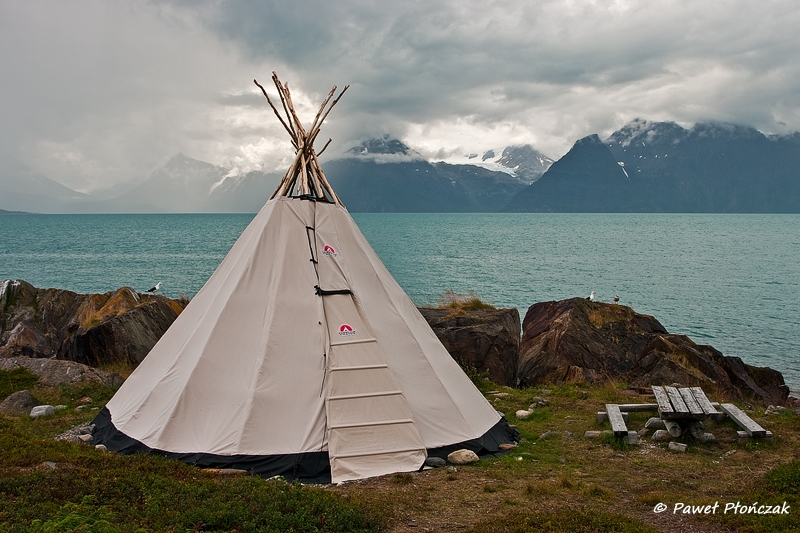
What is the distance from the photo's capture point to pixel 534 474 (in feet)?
30.4

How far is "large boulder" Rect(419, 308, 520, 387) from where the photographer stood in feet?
54.9

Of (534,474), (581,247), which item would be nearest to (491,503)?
(534,474)

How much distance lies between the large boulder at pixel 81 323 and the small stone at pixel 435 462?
974cm

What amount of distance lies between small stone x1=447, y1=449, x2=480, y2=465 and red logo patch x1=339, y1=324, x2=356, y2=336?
2496 mm

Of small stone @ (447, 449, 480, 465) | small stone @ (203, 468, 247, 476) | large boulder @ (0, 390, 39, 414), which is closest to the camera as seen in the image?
small stone @ (203, 468, 247, 476)

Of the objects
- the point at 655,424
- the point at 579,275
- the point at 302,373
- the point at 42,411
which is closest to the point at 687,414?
the point at 655,424

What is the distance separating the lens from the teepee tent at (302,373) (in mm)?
9219

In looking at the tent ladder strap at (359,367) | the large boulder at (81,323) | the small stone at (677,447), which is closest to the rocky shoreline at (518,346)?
the large boulder at (81,323)

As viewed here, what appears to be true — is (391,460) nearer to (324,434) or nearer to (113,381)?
(324,434)

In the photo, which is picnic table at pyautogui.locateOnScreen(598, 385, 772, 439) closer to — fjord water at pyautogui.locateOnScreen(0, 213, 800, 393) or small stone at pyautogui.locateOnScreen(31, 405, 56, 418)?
small stone at pyautogui.locateOnScreen(31, 405, 56, 418)

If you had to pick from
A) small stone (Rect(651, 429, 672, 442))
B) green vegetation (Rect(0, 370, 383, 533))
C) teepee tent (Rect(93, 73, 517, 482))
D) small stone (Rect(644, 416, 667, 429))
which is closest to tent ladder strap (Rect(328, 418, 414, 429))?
teepee tent (Rect(93, 73, 517, 482))

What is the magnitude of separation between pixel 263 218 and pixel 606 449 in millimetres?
7254

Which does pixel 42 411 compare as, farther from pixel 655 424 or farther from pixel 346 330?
pixel 655 424

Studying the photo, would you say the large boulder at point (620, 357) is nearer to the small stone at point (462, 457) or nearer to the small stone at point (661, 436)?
the small stone at point (661, 436)
